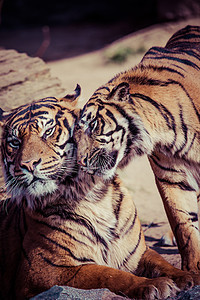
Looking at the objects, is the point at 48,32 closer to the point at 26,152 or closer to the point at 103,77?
the point at 103,77

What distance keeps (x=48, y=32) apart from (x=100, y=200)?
917 centimetres

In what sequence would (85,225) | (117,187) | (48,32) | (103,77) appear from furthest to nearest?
(48,32) → (103,77) → (117,187) → (85,225)

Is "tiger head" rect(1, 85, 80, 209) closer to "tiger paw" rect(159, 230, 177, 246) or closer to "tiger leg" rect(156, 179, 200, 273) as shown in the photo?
"tiger leg" rect(156, 179, 200, 273)

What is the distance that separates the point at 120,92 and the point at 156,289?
3.22 feet

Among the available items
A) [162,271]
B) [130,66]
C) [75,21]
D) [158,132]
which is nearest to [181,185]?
[158,132]

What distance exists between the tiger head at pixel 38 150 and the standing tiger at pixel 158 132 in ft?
0.34

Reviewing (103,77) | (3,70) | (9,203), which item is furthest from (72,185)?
(103,77)

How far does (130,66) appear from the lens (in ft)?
22.7

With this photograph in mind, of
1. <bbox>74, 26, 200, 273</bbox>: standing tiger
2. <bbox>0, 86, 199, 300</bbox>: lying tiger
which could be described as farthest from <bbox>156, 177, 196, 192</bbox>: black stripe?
<bbox>0, 86, 199, 300</bbox>: lying tiger

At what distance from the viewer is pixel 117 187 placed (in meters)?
2.47

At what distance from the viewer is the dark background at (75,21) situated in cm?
880

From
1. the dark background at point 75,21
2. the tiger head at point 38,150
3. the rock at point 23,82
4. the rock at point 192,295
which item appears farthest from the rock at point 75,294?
the dark background at point 75,21

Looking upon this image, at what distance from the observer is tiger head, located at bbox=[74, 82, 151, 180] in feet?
7.32

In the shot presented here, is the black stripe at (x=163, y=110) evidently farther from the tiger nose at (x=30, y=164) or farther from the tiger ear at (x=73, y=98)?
the tiger nose at (x=30, y=164)
